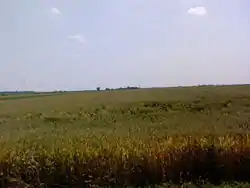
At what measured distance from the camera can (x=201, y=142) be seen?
12.3 metres

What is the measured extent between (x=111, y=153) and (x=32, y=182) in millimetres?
2153

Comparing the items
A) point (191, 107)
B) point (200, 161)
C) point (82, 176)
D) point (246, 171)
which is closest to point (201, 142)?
point (200, 161)

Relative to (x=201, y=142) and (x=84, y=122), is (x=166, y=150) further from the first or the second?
(x=84, y=122)

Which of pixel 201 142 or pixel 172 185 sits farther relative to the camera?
pixel 201 142

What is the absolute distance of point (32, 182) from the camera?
10.9 meters

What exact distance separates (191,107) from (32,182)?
25742 mm

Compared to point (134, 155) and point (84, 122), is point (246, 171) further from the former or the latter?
point (84, 122)

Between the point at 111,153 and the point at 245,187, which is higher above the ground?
the point at 111,153

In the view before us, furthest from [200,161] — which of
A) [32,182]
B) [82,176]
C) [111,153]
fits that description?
[32,182]

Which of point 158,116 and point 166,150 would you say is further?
point 158,116

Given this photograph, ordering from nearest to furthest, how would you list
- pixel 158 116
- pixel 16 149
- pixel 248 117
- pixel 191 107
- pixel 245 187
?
pixel 245 187
pixel 16 149
pixel 248 117
pixel 158 116
pixel 191 107

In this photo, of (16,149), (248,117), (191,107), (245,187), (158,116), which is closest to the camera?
(245,187)

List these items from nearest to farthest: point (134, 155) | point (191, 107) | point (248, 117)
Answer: point (134, 155) < point (248, 117) < point (191, 107)

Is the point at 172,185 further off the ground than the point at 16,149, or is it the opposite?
the point at 16,149
